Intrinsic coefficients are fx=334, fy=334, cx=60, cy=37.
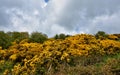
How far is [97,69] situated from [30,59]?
4.04m

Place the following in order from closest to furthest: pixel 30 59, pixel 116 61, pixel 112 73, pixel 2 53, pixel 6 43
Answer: pixel 112 73, pixel 116 61, pixel 30 59, pixel 2 53, pixel 6 43

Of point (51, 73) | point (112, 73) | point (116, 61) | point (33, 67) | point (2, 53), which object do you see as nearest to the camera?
point (112, 73)

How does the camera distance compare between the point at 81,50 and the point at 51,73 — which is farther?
the point at 81,50

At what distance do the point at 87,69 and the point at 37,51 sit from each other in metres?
4.14

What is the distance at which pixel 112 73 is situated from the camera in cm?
1065

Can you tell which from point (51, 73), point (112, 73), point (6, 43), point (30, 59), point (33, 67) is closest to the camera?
point (112, 73)

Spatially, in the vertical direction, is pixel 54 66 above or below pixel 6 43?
→ below

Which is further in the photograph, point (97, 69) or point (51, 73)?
point (51, 73)

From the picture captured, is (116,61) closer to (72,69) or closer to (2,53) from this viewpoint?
(72,69)

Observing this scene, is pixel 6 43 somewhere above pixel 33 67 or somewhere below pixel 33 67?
above

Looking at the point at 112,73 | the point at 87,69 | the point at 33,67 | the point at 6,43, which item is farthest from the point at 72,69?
the point at 6,43

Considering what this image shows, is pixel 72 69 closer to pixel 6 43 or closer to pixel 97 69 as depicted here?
pixel 97 69

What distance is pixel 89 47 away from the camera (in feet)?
47.4

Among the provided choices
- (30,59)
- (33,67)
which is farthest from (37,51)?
(33,67)
